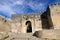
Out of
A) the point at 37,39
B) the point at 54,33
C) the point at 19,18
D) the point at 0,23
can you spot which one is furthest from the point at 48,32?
the point at 0,23

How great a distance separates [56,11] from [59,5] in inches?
42.8

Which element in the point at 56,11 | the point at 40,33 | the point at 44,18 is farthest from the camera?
the point at 44,18

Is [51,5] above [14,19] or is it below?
above

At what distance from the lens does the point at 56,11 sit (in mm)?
18594

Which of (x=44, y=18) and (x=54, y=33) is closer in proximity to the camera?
(x=54, y=33)

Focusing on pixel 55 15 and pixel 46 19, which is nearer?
pixel 55 15

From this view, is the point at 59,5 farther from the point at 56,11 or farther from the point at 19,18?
the point at 19,18

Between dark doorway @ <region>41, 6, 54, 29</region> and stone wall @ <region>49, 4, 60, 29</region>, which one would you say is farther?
dark doorway @ <region>41, 6, 54, 29</region>

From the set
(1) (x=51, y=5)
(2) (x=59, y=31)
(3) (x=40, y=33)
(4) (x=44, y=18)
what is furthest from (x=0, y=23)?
(2) (x=59, y=31)

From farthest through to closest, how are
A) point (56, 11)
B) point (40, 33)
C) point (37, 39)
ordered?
point (56, 11) → point (40, 33) → point (37, 39)

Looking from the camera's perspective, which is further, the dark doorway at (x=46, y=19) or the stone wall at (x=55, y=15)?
the dark doorway at (x=46, y=19)

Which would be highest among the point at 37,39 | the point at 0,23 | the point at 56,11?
the point at 56,11

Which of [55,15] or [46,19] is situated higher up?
[55,15]

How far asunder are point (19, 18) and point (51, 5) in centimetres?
615
